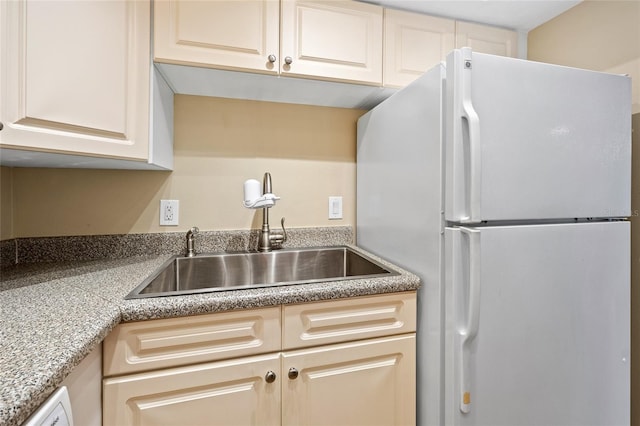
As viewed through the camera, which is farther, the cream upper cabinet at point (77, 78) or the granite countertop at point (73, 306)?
the cream upper cabinet at point (77, 78)

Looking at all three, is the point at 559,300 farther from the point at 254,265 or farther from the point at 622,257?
the point at 254,265

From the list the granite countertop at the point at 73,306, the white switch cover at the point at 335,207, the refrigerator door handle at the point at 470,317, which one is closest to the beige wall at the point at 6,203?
the granite countertop at the point at 73,306

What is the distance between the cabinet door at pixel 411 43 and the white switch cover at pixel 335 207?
645mm

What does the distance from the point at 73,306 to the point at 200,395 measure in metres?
0.43

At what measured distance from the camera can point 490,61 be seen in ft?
3.16

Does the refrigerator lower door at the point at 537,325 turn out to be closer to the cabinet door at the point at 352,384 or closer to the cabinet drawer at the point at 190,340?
the cabinet door at the point at 352,384

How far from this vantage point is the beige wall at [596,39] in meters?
1.30

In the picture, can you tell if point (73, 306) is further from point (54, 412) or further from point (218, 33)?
point (218, 33)

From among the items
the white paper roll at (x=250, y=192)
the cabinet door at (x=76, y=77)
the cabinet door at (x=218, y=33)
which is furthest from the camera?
the white paper roll at (x=250, y=192)

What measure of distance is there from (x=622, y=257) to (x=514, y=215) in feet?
1.74

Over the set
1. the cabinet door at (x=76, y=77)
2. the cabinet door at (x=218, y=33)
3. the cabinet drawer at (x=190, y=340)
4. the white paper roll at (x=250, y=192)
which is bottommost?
the cabinet drawer at (x=190, y=340)

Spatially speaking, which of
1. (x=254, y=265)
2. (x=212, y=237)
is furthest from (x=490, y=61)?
(x=212, y=237)

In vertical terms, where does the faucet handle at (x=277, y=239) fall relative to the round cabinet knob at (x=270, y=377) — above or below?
above

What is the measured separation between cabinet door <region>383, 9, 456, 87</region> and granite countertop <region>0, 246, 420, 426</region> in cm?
90
